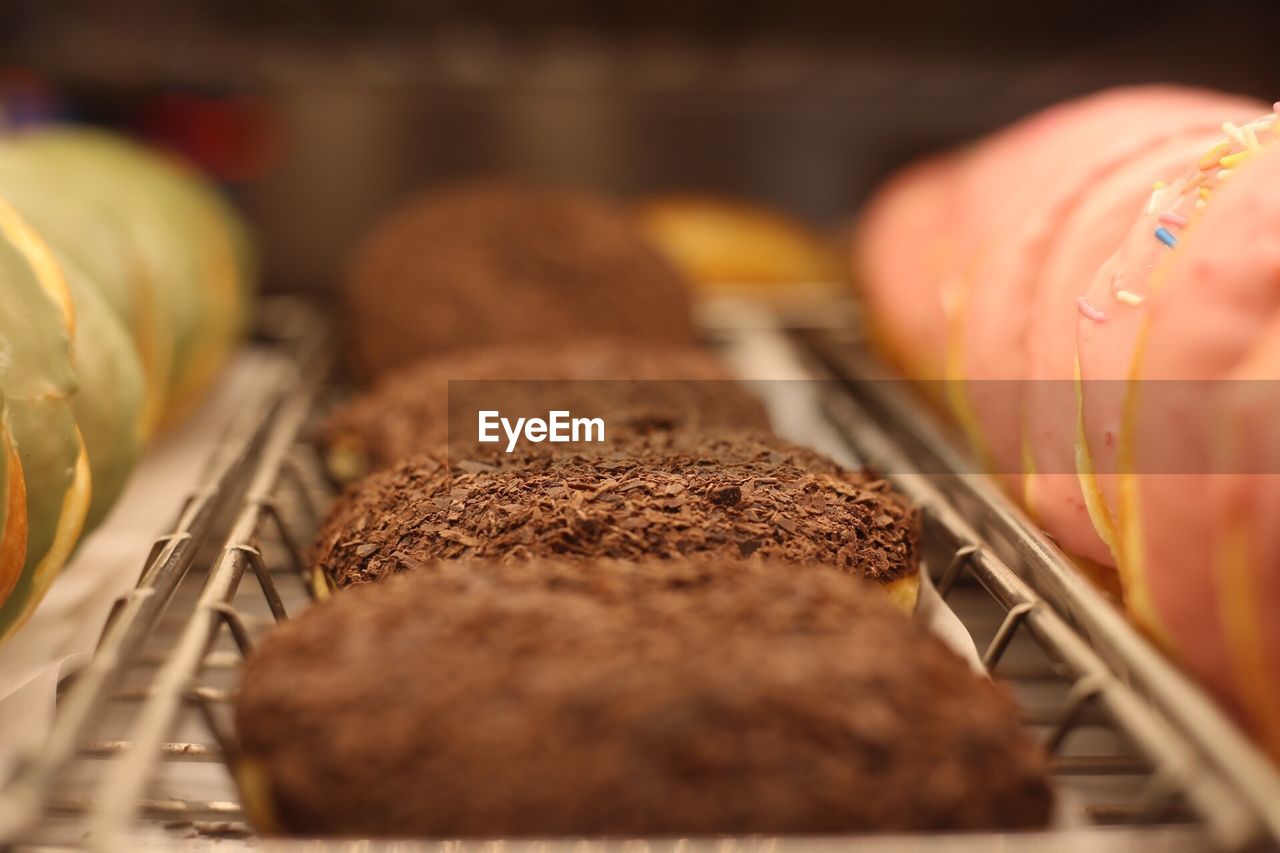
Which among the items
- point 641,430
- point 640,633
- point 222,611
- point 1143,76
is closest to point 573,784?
point 640,633

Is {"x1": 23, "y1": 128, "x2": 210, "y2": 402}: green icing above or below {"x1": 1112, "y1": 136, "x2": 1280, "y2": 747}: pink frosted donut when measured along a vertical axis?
above

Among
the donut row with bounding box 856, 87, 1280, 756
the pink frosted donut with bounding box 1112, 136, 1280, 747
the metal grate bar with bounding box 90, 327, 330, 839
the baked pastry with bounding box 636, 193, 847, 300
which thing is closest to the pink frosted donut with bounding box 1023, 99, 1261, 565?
the donut row with bounding box 856, 87, 1280, 756

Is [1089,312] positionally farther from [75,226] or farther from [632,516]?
[75,226]

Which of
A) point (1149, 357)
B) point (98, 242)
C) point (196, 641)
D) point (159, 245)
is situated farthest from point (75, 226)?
point (1149, 357)

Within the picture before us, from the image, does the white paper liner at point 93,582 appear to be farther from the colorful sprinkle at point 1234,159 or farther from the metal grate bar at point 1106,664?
the colorful sprinkle at point 1234,159

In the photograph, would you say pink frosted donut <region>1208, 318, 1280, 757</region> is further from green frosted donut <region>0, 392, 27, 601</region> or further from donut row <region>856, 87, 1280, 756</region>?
green frosted donut <region>0, 392, 27, 601</region>

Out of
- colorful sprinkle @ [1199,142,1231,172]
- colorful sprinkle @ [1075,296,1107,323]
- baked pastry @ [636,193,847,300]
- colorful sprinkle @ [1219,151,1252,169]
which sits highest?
baked pastry @ [636,193,847,300]

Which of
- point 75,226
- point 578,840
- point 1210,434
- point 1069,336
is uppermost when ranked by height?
point 75,226
